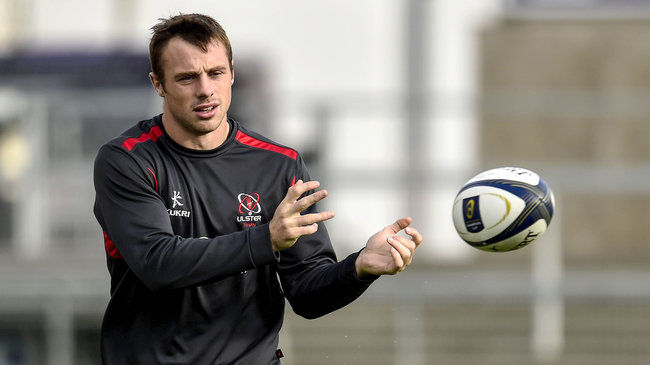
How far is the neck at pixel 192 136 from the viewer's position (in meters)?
4.91

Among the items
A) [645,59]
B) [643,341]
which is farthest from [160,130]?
[645,59]

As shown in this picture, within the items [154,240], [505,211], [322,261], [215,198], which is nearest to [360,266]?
[322,261]

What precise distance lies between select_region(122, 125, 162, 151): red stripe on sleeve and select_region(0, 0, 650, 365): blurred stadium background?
596 centimetres

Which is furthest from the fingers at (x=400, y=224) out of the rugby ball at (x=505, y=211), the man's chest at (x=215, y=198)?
the rugby ball at (x=505, y=211)

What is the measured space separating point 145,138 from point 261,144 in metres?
0.54

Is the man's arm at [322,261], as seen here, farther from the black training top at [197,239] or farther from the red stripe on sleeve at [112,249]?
the red stripe on sleeve at [112,249]

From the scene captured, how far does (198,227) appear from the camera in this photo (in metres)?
4.86

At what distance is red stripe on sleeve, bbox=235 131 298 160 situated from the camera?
5.10m

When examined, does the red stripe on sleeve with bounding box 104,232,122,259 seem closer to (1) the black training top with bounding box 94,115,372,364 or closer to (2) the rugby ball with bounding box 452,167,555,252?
(1) the black training top with bounding box 94,115,372,364

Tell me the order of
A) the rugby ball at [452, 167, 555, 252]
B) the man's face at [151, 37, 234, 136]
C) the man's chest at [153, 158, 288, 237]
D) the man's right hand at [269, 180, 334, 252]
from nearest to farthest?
the man's right hand at [269, 180, 334, 252] → the man's face at [151, 37, 234, 136] → the man's chest at [153, 158, 288, 237] → the rugby ball at [452, 167, 555, 252]

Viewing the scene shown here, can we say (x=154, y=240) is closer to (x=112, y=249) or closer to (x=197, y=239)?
(x=197, y=239)

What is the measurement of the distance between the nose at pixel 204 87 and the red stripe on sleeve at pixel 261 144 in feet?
1.32

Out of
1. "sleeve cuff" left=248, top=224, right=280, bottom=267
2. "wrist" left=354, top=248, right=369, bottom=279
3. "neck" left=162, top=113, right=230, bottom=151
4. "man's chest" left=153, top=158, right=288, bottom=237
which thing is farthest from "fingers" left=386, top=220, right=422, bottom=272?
"neck" left=162, top=113, right=230, bottom=151

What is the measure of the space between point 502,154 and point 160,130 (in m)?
10.9
